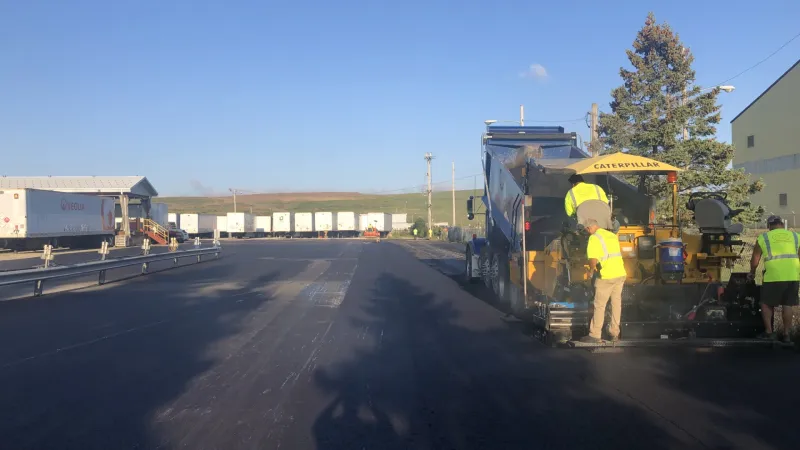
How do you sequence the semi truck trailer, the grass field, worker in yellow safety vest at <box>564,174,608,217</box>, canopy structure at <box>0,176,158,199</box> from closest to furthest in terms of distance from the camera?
worker in yellow safety vest at <box>564,174,608,217</box>
canopy structure at <box>0,176,158,199</box>
the semi truck trailer
the grass field

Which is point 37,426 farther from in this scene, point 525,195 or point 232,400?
→ point 525,195

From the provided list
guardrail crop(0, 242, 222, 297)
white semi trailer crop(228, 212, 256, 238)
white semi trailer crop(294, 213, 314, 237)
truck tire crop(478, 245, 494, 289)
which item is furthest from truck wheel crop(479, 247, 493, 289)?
white semi trailer crop(294, 213, 314, 237)

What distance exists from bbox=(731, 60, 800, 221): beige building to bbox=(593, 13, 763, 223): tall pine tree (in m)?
9.71

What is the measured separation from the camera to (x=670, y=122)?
22016 mm

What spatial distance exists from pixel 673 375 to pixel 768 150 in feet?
111

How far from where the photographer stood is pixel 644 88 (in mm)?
26781

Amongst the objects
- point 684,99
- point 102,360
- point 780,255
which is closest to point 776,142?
point 684,99

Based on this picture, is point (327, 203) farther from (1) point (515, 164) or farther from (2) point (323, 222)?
(1) point (515, 164)

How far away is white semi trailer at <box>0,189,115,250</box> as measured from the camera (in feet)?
115

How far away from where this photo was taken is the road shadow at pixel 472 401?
5.36 metres

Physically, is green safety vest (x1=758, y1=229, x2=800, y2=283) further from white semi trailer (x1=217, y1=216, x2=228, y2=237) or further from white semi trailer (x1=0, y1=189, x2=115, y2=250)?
white semi trailer (x1=217, y1=216, x2=228, y2=237)

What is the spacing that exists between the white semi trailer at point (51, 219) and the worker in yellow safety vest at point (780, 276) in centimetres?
3643

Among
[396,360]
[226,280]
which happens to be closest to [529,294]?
[396,360]

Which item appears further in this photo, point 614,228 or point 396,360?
point 614,228
